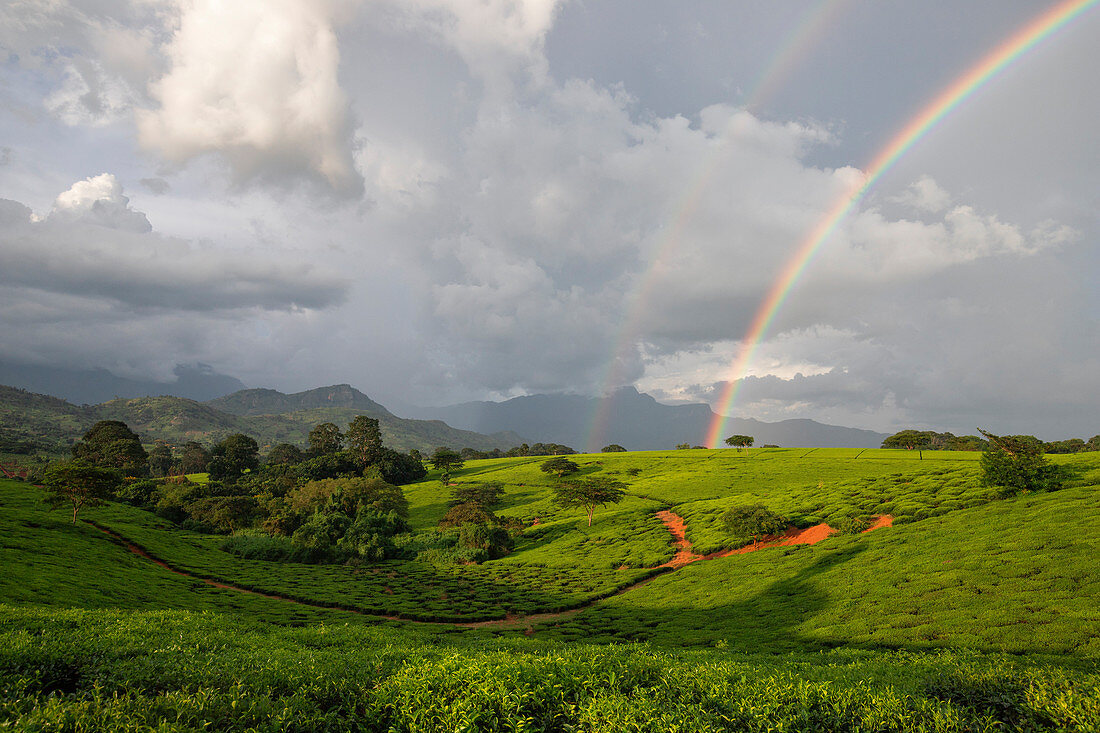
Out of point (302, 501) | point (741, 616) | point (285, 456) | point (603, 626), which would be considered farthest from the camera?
point (285, 456)

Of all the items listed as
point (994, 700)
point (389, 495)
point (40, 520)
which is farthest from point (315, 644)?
point (389, 495)

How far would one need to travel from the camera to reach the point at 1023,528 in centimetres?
2642

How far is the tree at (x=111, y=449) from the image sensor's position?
109m

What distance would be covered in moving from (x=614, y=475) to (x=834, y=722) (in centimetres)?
9424

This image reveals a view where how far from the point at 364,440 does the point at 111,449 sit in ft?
201

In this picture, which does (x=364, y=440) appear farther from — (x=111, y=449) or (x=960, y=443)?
(x=960, y=443)

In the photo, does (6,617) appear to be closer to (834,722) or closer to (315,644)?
(315,644)

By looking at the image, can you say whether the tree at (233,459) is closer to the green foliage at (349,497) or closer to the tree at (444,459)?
the green foliage at (349,497)

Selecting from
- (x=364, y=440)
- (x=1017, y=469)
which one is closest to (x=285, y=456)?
(x=364, y=440)

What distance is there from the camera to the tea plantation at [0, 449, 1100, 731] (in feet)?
22.7

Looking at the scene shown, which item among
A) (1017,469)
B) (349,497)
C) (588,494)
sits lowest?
(349,497)

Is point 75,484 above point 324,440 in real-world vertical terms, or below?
above

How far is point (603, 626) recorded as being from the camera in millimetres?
28453

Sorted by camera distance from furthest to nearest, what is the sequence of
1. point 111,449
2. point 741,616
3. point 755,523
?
point 111,449 → point 755,523 → point 741,616
